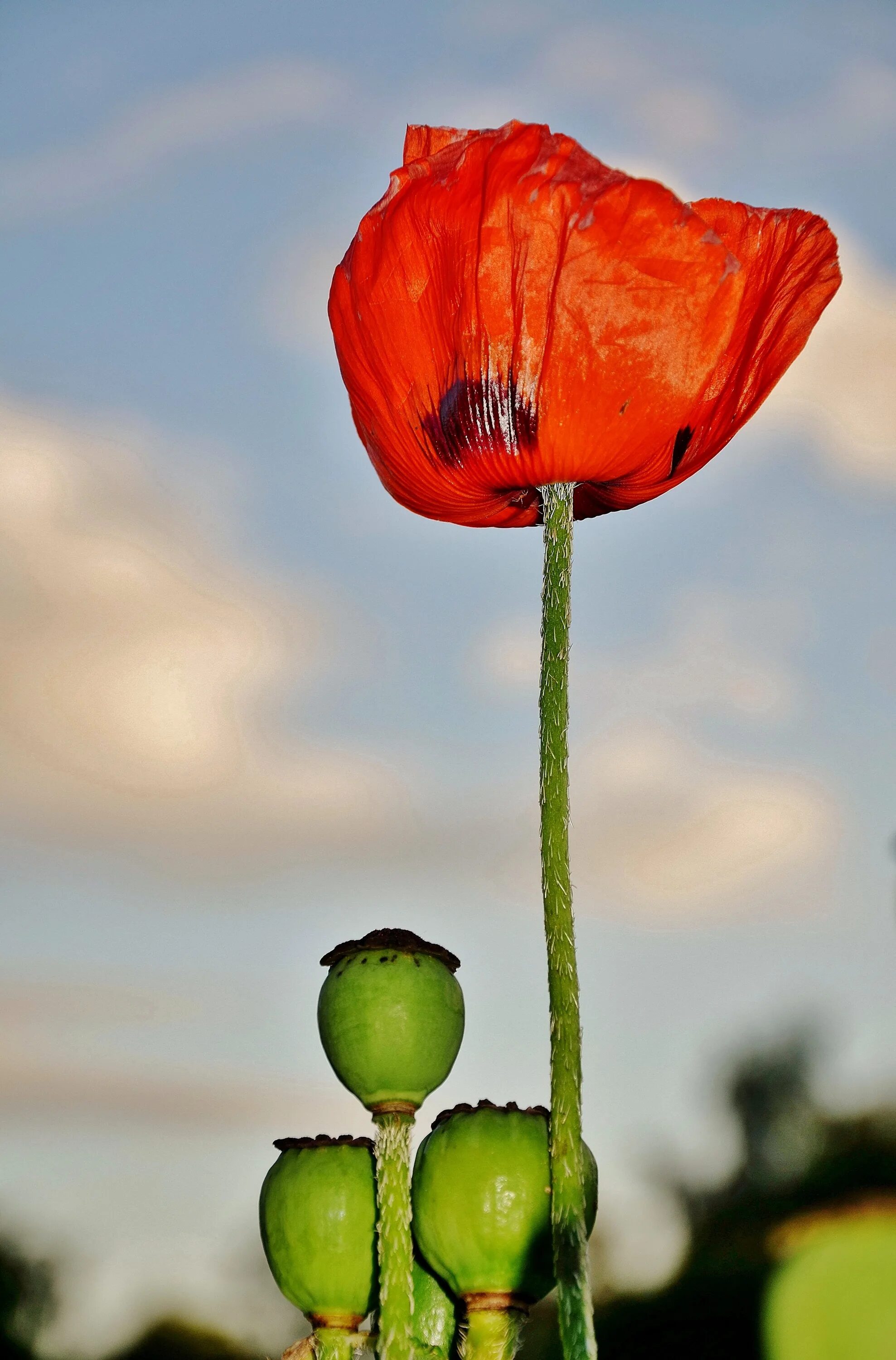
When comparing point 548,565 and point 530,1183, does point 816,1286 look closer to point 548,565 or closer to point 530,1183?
point 530,1183

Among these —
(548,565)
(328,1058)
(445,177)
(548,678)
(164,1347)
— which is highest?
(445,177)

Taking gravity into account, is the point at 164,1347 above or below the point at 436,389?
below

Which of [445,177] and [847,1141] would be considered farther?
[847,1141]

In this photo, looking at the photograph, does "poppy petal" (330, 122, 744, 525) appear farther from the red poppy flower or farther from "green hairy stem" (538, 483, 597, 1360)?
"green hairy stem" (538, 483, 597, 1360)

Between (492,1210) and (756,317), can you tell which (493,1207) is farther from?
(756,317)

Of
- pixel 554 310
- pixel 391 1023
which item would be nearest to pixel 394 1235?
pixel 391 1023

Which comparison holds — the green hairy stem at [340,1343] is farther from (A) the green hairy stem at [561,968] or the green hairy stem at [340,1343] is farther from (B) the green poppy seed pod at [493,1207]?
(A) the green hairy stem at [561,968]

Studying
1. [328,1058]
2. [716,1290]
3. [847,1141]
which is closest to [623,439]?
[328,1058]
